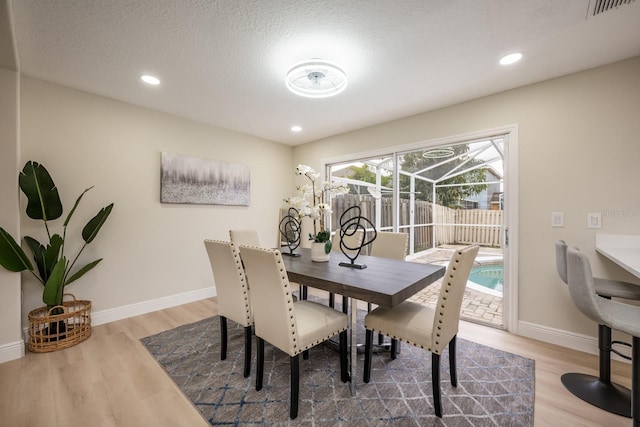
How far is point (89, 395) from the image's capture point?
5.82 ft

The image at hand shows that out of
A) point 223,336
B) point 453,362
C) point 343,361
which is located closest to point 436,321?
point 453,362

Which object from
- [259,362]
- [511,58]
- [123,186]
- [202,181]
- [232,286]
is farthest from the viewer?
[202,181]

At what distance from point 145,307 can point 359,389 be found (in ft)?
9.06

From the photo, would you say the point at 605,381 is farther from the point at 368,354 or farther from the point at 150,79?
the point at 150,79

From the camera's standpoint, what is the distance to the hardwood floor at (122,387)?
1.57 metres

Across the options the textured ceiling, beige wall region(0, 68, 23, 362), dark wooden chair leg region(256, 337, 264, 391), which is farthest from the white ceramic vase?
beige wall region(0, 68, 23, 362)

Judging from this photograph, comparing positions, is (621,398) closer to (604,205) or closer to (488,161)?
(604,205)

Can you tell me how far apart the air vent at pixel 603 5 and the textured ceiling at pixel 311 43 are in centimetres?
4

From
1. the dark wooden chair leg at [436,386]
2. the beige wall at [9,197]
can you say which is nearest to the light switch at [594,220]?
the dark wooden chair leg at [436,386]

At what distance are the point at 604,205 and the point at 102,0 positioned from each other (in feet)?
13.0

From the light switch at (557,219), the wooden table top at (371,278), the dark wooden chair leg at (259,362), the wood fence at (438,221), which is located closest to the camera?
the wooden table top at (371,278)

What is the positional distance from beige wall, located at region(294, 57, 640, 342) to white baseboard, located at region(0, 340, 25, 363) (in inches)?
179

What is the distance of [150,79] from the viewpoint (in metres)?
2.53

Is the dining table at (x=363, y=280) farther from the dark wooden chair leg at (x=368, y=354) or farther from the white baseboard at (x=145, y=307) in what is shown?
the white baseboard at (x=145, y=307)
